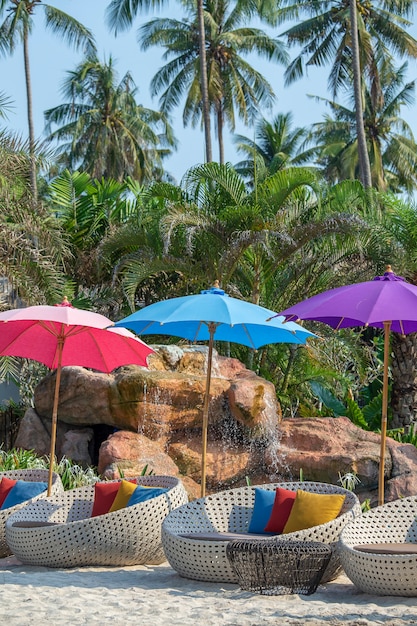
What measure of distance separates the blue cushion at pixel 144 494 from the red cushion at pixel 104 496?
0.25 metres

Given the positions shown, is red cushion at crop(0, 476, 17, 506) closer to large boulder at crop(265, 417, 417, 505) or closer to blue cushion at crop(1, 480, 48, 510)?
blue cushion at crop(1, 480, 48, 510)

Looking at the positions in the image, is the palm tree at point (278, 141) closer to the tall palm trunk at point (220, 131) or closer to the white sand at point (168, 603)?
the tall palm trunk at point (220, 131)

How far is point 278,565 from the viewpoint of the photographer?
659cm

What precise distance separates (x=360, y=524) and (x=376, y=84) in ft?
89.3

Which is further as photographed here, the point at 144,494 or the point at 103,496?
the point at 103,496

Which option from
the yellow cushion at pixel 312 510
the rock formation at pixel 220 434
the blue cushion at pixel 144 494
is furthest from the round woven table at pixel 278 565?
the rock formation at pixel 220 434

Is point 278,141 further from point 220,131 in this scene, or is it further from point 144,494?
point 144,494

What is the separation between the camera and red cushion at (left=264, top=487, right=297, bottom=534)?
7480 millimetres

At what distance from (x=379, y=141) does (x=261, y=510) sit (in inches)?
1331

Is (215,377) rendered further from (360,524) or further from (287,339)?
(360,524)

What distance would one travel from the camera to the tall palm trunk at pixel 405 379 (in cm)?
1561

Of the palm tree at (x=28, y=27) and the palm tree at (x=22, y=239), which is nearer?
the palm tree at (x=22, y=239)

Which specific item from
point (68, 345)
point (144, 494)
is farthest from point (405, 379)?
point (144, 494)

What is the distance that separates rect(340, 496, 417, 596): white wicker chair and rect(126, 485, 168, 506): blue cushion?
1.93 m
